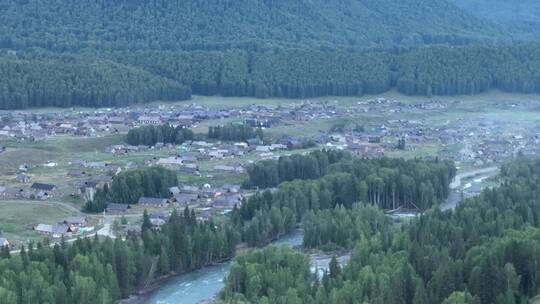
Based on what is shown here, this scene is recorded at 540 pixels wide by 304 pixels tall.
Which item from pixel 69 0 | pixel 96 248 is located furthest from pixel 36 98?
pixel 96 248

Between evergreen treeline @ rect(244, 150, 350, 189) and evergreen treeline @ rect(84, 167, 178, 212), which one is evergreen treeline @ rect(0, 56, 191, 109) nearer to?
evergreen treeline @ rect(244, 150, 350, 189)

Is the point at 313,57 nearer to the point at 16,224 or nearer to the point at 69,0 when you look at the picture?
the point at 69,0

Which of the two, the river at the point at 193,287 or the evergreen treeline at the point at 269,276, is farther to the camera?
the river at the point at 193,287

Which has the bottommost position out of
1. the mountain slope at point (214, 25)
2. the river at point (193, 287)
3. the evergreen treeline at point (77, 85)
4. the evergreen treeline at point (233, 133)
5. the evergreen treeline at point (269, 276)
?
the river at point (193, 287)

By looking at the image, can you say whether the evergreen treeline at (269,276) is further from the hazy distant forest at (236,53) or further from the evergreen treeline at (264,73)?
the evergreen treeline at (264,73)

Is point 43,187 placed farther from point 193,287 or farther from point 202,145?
point 202,145

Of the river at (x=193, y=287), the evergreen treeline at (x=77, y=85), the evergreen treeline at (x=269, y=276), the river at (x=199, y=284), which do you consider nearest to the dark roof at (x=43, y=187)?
the river at (x=199, y=284)
